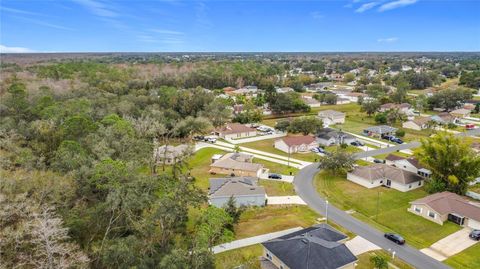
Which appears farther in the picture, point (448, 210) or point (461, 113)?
point (461, 113)

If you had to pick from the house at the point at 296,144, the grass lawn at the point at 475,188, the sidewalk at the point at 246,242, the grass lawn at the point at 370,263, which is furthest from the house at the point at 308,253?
the house at the point at 296,144

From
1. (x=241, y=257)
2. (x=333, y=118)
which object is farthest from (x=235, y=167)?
(x=333, y=118)

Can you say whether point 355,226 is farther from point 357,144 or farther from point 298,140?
point 357,144

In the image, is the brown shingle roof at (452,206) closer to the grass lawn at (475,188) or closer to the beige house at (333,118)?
the grass lawn at (475,188)

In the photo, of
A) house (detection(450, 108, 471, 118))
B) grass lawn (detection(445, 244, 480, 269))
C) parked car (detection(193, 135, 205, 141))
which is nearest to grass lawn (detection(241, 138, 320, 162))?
parked car (detection(193, 135, 205, 141))

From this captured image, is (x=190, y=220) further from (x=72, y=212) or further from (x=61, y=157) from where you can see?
(x=61, y=157)

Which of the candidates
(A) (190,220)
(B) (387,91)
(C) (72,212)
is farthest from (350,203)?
(B) (387,91)

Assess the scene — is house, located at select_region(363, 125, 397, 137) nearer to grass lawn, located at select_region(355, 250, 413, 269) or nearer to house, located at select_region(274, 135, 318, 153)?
house, located at select_region(274, 135, 318, 153)
